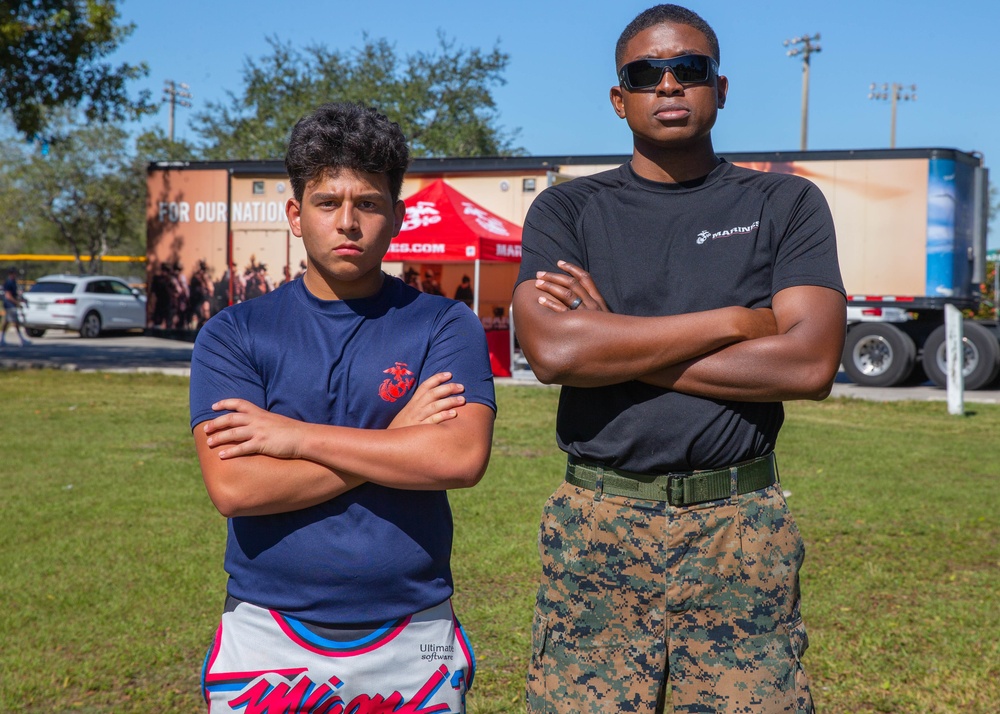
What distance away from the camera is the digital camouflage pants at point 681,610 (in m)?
2.36

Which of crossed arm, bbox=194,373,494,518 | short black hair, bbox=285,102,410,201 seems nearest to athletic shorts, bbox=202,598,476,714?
crossed arm, bbox=194,373,494,518

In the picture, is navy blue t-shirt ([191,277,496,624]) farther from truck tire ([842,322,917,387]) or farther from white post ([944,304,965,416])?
truck tire ([842,322,917,387])

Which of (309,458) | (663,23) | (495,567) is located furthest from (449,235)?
(309,458)

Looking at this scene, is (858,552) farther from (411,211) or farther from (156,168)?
(156,168)

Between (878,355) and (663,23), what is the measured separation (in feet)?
49.8

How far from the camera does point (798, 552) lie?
243 centimetres

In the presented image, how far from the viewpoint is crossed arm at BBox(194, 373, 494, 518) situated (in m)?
2.21

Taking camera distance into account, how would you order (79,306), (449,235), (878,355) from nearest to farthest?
(449,235)
(878,355)
(79,306)

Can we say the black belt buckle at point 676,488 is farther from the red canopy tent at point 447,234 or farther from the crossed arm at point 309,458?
the red canopy tent at point 447,234

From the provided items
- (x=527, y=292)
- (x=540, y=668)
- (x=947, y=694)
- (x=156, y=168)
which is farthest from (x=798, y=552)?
(x=156, y=168)

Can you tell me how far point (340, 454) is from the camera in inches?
86.7

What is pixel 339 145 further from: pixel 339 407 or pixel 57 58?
pixel 57 58

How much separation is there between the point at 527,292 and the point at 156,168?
23932mm

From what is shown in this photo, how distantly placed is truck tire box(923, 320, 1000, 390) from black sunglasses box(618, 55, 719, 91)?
47.5 ft
